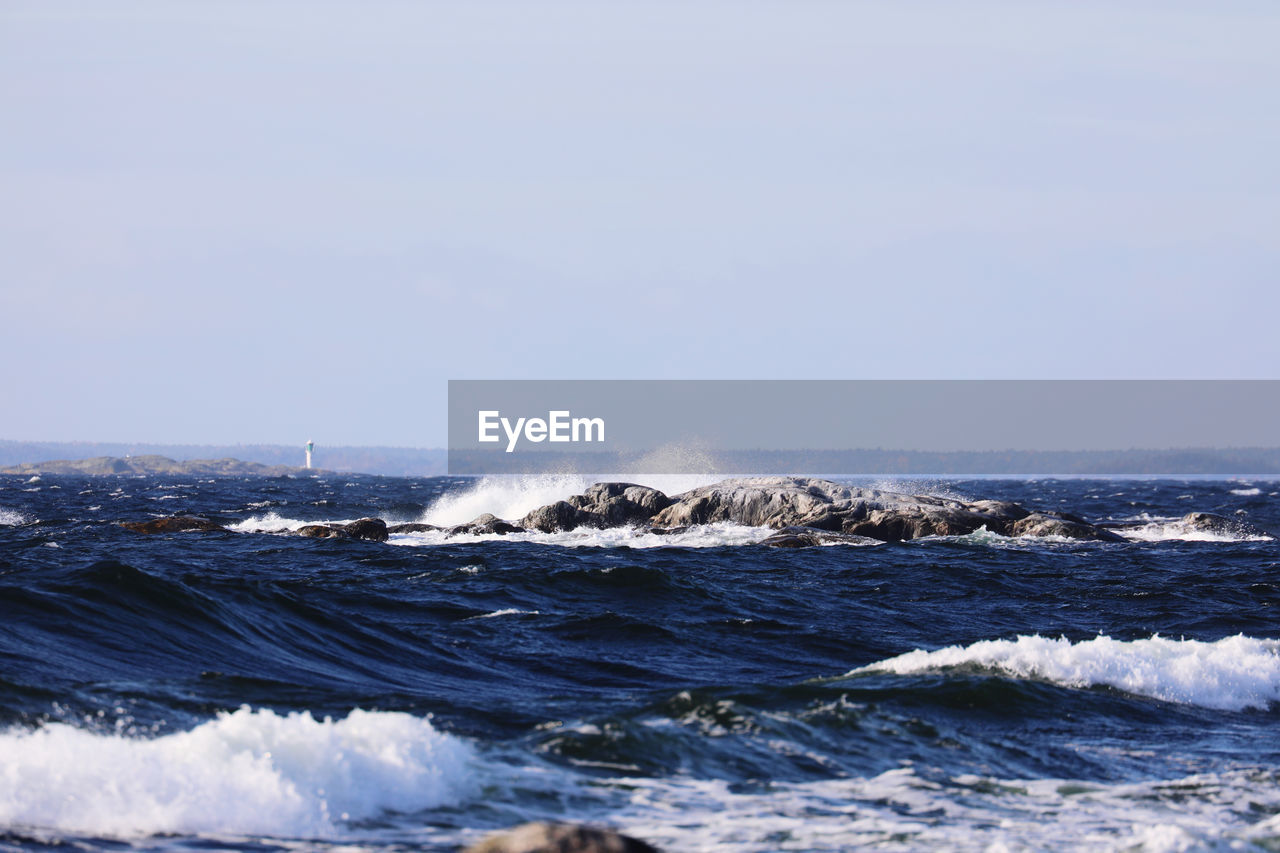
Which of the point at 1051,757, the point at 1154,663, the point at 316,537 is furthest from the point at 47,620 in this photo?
the point at 316,537

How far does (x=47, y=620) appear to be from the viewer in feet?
46.0

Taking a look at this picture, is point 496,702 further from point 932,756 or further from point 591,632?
point 591,632

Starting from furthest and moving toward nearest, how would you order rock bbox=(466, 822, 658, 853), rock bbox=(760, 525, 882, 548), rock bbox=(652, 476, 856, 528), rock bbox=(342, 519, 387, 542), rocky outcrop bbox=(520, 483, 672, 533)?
rocky outcrop bbox=(520, 483, 672, 533) < rock bbox=(652, 476, 856, 528) < rock bbox=(342, 519, 387, 542) < rock bbox=(760, 525, 882, 548) < rock bbox=(466, 822, 658, 853)

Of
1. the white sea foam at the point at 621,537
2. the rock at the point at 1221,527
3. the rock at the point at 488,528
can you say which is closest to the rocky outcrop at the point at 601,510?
the white sea foam at the point at 621,537

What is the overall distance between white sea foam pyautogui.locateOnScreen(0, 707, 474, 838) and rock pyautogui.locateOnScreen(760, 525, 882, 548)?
22.3 m

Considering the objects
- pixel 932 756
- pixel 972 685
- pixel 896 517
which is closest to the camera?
pixel 932 756

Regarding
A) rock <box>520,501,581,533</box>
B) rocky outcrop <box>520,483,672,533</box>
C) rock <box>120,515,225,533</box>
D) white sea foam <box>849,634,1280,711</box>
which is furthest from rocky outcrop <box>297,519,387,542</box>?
white sea foam <box>849,634,1280,711</box>

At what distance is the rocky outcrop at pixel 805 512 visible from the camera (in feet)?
111

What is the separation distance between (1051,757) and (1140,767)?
714mm

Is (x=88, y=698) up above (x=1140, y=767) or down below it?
above

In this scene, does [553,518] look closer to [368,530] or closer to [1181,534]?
[368,530]

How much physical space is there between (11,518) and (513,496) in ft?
59.3

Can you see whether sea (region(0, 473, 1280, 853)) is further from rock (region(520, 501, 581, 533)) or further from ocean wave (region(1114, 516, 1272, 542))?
ocean wave (region(1114, 516, 1272, 542))

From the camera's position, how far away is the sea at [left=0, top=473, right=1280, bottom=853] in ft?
25.0
